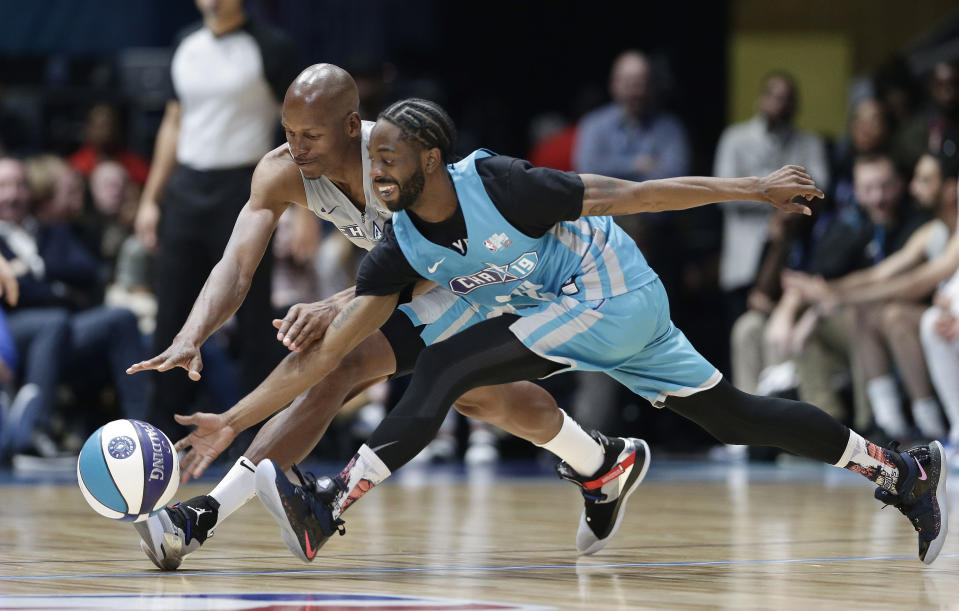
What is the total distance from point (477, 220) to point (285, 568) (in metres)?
1.07

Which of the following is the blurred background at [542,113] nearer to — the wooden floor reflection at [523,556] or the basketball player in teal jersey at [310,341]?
the wooden floor reflection at [523,556]

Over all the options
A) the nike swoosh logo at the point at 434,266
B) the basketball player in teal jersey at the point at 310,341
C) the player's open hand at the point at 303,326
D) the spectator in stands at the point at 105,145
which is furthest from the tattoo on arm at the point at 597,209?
the spectator in stands at the point at 105,145

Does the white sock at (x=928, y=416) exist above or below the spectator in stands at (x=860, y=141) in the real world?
below

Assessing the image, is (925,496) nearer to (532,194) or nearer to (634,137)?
(532,194)

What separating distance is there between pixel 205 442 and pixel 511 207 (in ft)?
Result: 3.43

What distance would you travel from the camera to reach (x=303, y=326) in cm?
422

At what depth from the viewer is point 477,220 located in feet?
13.6

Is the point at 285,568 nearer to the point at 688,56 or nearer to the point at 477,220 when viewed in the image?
the point at 477,220

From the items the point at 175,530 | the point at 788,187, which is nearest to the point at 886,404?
the point at 788,187

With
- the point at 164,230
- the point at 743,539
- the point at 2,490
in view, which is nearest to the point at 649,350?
the point at 743,539

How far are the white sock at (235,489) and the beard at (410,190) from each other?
85cm

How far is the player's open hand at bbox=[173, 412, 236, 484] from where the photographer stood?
407 centimetres

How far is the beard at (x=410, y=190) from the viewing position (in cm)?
407

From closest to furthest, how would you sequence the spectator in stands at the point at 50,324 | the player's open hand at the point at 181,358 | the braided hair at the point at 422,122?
1. the player's open hand at the point at 181,358
2. the braided hair at the point at 422,122
3. the spectator in stands at the point at 50,324
